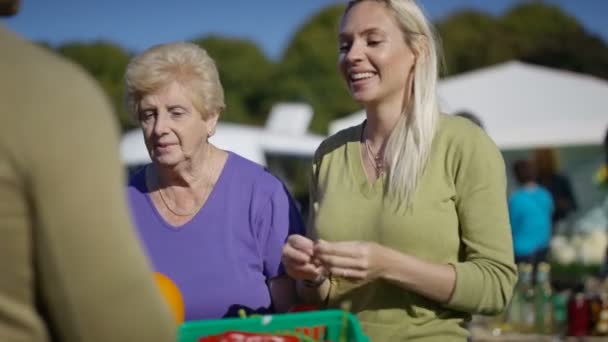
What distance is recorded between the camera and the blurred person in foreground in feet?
3.57

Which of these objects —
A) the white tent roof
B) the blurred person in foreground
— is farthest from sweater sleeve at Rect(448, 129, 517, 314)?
the white tent roof

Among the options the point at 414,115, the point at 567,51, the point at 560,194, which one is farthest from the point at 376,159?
the point at 567,51

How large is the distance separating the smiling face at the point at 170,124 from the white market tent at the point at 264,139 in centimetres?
1052

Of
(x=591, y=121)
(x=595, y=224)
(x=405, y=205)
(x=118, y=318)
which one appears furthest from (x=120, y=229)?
(x=591, y=121)

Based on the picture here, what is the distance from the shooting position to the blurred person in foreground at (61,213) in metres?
1.09

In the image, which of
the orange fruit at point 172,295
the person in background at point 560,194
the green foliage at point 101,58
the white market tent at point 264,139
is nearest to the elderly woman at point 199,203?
the orange fruit at point 172,295

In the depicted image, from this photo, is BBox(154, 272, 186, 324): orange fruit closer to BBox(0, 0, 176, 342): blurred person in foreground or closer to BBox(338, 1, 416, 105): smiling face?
BBox(338, 1, 416, 105): smiling face

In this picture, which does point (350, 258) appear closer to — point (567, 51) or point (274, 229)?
point (274, 229)

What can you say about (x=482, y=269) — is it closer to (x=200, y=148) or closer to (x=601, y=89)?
(x=200, y=148)

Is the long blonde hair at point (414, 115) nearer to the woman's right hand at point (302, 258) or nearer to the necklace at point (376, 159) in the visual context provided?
the necklace at point (376, 159)

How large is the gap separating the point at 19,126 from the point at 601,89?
541 inches

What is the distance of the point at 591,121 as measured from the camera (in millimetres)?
12484

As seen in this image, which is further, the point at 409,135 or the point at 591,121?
the point at 591,121

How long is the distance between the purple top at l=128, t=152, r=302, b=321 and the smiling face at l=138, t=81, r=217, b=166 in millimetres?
144
